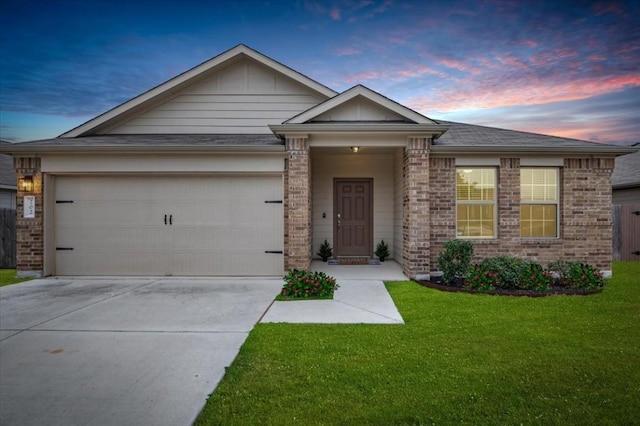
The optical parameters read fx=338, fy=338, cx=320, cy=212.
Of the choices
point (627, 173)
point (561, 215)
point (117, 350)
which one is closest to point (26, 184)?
point (117, 350)

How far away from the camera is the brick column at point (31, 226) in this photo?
8.25m

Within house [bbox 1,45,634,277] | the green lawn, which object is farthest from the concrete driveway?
house [bbox 1,45,634,277]

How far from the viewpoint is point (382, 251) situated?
10.3m

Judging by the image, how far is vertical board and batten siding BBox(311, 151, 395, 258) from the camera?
413 inches

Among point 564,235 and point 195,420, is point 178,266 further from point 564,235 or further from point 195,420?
point 564,235

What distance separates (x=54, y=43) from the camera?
11.1 metres

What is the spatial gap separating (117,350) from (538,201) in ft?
30.8

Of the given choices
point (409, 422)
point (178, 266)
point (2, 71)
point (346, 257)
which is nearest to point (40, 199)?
point (178, 266)

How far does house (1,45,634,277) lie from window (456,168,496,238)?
25 millimetres

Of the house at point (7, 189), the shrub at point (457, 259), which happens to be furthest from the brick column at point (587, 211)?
the house at point (7, 189)

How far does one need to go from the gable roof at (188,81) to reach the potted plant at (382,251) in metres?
4.67

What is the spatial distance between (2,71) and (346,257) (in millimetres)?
13428

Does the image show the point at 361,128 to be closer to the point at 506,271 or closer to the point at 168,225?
the point at 506,271

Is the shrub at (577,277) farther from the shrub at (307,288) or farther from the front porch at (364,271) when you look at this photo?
the shrub at (307,288)
